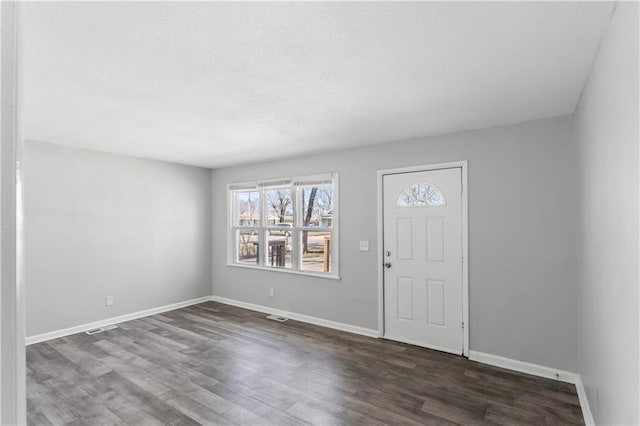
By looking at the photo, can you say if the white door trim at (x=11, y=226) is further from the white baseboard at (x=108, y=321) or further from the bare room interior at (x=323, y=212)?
the white baseboard at (x=108, y=321)

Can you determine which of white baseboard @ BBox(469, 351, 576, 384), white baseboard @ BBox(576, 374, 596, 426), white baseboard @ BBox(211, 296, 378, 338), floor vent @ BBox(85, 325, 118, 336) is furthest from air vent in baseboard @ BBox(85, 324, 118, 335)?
white baseboard @ BBox(576, 374, 596, 426)

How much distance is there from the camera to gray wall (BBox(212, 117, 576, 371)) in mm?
3049

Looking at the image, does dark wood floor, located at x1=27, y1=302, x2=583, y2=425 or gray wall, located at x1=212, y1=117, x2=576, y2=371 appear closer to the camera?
dark wood floor, located at x1=27, y1=302, x2=583, y2=425

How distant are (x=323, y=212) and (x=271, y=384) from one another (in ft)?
7.97

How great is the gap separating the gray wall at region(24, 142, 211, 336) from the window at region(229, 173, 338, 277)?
741mm

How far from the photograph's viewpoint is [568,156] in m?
3.04

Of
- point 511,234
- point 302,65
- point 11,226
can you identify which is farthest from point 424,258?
point 11,226

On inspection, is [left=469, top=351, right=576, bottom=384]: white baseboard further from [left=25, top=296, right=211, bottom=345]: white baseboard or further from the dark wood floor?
[left=25, top=296, right=211, bottom=345]: white baseboard

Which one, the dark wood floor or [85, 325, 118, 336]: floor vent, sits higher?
the dark wood floor

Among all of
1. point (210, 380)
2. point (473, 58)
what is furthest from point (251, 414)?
point (473, 58)

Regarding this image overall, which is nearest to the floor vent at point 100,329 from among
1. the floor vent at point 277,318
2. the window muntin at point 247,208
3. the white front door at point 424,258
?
the floor vent at point 277,318

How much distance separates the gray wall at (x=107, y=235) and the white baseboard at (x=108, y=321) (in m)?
0.06

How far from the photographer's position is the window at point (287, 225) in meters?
4.73

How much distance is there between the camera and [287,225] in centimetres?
521
